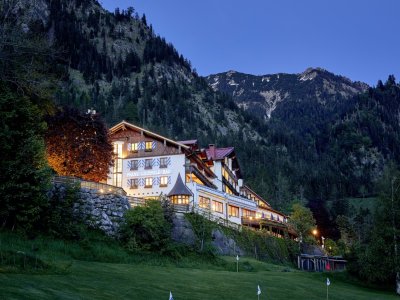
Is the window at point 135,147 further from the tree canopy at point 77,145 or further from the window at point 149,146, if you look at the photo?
the tree canopy at point 77,145

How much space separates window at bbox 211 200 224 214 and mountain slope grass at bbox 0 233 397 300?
71.2 feet

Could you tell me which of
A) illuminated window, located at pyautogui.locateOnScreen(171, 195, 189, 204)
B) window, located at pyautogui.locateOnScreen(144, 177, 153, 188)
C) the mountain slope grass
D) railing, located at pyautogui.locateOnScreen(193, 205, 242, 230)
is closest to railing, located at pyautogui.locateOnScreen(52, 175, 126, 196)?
the mountain slope grass

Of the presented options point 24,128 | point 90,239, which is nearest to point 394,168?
point 90,239

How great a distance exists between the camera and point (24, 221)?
129ft

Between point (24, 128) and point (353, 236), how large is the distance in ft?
305

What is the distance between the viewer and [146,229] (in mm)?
47812

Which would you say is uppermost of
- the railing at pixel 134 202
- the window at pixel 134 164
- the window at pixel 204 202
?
the window at pixel 134 164

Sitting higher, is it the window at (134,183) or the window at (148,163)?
the window at (148,163)

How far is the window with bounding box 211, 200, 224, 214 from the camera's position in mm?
72131

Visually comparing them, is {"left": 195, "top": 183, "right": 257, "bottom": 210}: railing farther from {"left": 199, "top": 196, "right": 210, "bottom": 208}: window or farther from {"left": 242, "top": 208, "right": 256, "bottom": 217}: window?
{"left": 199, "top": 196, "right": 210, "bottom": 208}: window

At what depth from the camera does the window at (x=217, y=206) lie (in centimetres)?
7213

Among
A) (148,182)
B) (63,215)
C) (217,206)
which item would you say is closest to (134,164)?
(148,182)

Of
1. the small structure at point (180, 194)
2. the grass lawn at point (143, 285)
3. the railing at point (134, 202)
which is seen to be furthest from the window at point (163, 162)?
the grass lawn at point (143, 285)

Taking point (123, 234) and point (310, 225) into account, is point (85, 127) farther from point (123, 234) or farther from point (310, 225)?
Answer: point (310, 225)
